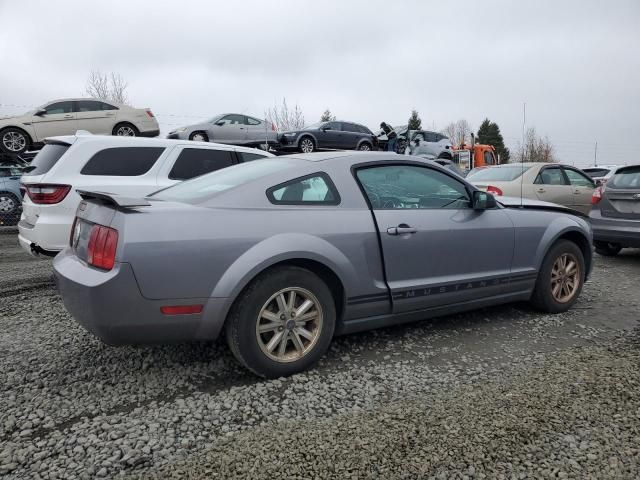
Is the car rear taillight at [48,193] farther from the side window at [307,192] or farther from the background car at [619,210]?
the background car at [619,210]

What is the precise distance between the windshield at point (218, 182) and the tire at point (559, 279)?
254 cm

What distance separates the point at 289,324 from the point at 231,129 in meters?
12.8

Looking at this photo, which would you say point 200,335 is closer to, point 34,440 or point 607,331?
point 34,440

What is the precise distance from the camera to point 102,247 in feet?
8.63

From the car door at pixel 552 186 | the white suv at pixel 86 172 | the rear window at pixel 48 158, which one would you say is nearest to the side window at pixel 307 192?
the white suv at pixel 86 172

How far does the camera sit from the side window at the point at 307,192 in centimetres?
304

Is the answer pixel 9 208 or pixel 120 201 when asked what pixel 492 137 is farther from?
pixel 120 201

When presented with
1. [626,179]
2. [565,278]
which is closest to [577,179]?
[626,179]

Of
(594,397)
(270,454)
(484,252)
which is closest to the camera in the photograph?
(270,454)

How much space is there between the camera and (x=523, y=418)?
2461 millimetres

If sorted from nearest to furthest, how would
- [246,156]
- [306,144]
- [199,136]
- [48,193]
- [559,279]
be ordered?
[559,279], [48,193], [246,156], [199,136], [306,144]

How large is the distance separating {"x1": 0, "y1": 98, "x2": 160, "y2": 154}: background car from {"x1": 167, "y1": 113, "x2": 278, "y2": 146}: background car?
146 cm

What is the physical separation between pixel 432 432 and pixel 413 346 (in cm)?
120

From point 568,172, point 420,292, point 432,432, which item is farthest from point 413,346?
point 568,172
